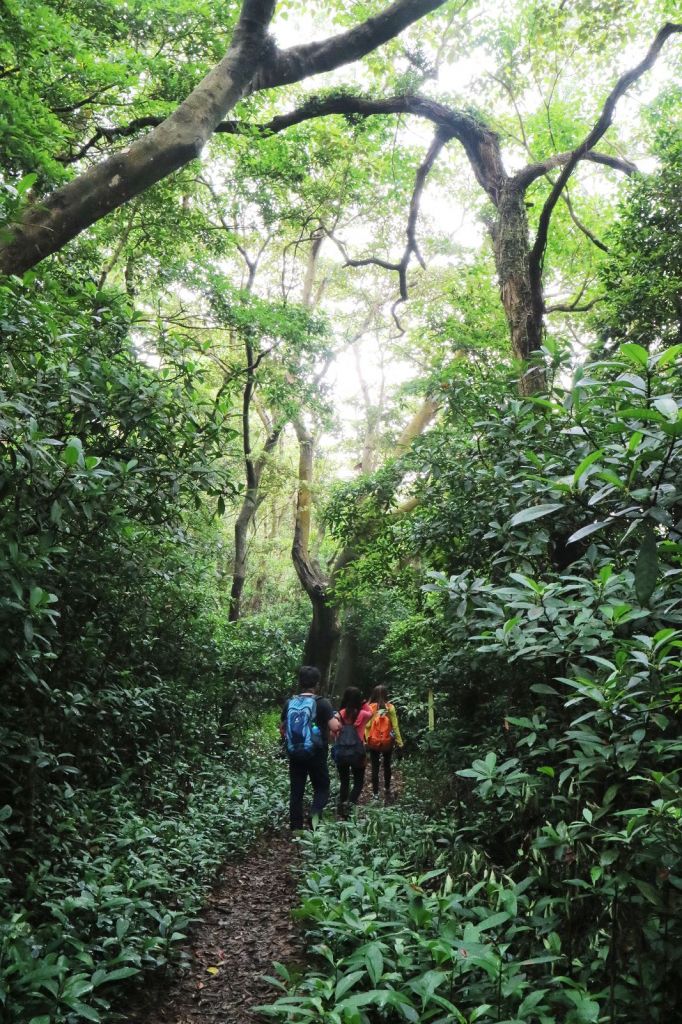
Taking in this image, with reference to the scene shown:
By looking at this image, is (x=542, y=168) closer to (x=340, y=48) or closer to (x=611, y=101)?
(x=611, y=101)

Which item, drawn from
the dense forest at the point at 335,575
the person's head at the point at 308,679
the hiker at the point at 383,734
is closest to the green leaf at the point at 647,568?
the dense forest at the point at 335,575

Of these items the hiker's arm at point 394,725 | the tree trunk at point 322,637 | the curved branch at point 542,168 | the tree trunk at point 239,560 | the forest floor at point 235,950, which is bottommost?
the forest floor at point 235,950

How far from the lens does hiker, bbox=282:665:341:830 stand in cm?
587

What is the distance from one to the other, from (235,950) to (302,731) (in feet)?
6.33

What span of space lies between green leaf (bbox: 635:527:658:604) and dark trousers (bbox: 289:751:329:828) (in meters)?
4.69

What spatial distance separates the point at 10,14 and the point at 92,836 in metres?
6.30

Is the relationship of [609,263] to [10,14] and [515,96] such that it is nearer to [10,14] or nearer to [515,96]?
[515,96]

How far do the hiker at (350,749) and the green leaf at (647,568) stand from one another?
5.52 meters

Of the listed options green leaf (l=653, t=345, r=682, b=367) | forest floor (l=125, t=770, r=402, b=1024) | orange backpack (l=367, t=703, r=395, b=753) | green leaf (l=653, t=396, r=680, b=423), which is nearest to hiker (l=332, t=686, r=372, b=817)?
orange backpack (l=367, t=703, r=395, b=753)

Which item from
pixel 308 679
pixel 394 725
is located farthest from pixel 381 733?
pixel 308 679

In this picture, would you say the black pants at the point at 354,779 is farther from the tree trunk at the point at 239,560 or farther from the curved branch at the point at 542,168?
the curved branch at the point at 542,168

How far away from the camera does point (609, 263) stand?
24.2ft

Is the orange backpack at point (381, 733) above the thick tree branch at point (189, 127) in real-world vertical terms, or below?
below

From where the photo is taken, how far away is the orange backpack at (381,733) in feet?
24.8
